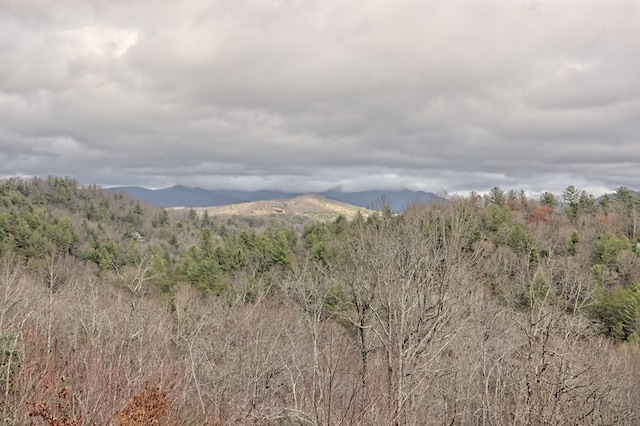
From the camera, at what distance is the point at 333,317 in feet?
Result: 122

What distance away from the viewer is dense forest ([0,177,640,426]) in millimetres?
10023

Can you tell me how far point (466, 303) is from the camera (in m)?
22.3

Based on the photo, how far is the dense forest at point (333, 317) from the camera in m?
10.0

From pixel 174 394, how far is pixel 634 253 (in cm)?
6254

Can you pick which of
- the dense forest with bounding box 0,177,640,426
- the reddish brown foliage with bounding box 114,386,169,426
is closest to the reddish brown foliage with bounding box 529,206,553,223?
the dense forest with bounding box 0,177,640,426

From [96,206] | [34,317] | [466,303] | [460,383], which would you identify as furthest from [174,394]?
[96,206]

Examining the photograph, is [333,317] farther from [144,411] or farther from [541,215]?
[541,215]

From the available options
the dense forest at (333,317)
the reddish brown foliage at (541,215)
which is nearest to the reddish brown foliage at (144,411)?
the dense forest at (333,317)

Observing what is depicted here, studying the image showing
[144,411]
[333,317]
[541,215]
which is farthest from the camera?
[541,215]

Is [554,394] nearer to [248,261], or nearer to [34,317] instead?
[34,317]

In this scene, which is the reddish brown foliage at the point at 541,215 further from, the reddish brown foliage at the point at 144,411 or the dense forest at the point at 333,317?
the reddish brown foliage at the point at 144,411

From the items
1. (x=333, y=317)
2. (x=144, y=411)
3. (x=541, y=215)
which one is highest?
(x=144, y=411)

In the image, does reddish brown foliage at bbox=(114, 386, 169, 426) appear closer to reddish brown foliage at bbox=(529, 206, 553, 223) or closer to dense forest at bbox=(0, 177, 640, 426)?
dense forest at bbox=(0, 177, 640, 426)

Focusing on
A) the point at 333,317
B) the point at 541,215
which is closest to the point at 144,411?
the point at 333,317
